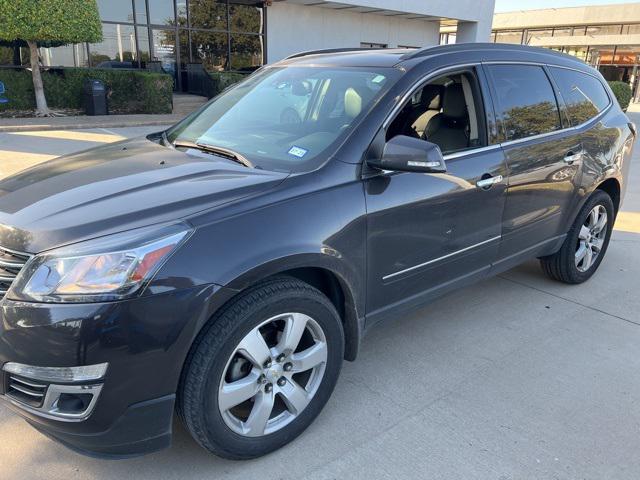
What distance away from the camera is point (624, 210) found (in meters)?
7.22

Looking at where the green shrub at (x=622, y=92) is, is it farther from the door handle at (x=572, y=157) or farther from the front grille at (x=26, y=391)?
the front grille at (x=26, y=391)

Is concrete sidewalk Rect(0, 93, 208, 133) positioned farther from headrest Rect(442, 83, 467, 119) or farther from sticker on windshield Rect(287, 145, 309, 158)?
sticker on windshield Rect(287, 145, 309, 158)

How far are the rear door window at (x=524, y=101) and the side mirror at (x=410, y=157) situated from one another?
1.09 metres

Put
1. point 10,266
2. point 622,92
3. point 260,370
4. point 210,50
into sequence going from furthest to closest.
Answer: point 622,92, point 210,50, point 260,370, point 10,266

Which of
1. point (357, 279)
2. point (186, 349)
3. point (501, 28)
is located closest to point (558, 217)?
point (357, 279)

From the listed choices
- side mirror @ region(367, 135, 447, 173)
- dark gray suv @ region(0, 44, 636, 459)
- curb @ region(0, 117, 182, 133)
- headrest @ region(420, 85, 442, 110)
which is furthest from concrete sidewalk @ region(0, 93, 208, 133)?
side mirror @ region(367, 135, 447, 173)

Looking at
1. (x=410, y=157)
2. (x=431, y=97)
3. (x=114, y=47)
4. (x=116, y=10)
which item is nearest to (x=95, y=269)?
(x=410, y=157)

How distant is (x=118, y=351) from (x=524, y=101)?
2976mm

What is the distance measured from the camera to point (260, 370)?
229cm

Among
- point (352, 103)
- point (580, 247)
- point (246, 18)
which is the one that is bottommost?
point (580, 247)

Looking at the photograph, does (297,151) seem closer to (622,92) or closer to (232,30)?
(232,30)

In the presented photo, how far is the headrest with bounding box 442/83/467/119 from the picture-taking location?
336 cm

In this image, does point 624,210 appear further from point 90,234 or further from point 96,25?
point 96,25

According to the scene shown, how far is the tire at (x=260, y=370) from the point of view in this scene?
2082 millimetres
